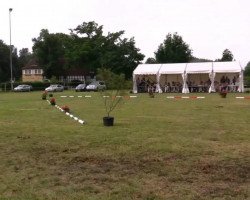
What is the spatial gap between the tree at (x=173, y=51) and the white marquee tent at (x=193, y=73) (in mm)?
29148

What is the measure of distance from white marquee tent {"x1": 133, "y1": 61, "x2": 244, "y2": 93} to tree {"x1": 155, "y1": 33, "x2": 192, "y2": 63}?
95.6 feet

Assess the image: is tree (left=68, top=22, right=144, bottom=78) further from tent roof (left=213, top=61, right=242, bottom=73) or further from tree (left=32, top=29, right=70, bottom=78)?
tent roof (left=213, top=61, right=242, bottom=73)

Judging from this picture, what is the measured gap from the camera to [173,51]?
83562 mm

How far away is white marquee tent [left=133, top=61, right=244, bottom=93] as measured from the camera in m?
48.2

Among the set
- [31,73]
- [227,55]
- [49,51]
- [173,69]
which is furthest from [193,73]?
[31,73]

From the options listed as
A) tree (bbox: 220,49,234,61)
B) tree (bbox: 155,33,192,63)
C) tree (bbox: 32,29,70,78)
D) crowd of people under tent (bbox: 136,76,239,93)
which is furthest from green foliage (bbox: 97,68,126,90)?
tree (bbox: 32,29,70,78)

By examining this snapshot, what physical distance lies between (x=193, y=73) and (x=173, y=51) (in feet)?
113

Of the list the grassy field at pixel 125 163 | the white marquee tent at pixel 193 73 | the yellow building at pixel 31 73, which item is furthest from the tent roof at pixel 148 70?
the yellow building at pixel 31 73

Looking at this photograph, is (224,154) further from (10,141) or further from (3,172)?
(10,141)

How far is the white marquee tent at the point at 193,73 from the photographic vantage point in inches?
1896

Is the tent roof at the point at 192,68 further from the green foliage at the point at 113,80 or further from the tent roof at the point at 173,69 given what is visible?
the green foliage at the point at 113,80

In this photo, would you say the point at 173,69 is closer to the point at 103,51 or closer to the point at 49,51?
the point at 103,51

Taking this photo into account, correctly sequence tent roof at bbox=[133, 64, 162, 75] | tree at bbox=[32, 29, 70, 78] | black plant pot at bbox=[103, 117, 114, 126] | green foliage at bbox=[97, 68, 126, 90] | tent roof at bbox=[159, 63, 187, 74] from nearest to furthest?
black plant pot at bbox=[103, 117, 114, 126], green foliage at bbox=[97, 68, 126, 90], tent roof at bbox=[159, 63, 187, 74], tent roof at bbox=[133, 64, 162, 75], tree at bbox=[32, 29, 70, 78]

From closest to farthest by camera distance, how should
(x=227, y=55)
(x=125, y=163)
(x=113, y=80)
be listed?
(x=125, y=163) → (x=113, y=80) → (x=227, y=55)
